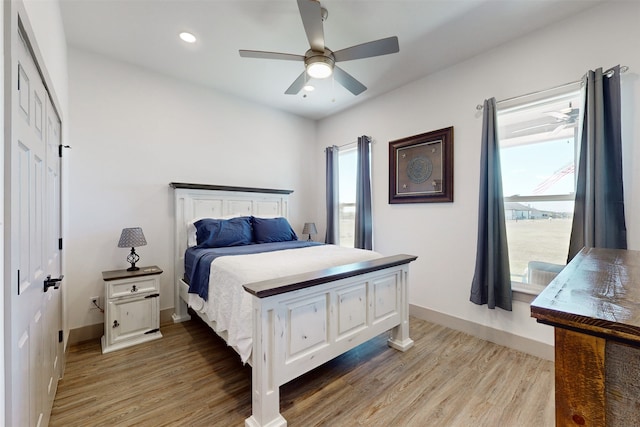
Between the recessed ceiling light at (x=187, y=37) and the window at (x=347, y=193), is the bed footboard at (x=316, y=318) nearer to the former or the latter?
the window at (x=347, y=193)

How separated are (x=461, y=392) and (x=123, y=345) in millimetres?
2950

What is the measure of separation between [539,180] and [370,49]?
1.97 metres

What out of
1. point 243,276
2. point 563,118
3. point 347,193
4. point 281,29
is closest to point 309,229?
point 347,193

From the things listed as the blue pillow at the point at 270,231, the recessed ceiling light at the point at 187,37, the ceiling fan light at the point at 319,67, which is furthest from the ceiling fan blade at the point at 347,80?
the blue pillow at the point at 270,231

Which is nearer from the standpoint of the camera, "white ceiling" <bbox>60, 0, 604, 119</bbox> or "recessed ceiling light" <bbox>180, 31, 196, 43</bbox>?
"white ceiling" <bbox>60, 0, 604, 119</bbox>

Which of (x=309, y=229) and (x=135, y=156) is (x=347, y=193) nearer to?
(x=309, y=229)

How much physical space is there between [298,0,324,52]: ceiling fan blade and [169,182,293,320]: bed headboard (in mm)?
2211

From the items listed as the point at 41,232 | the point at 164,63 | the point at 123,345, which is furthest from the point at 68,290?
the point at 164,63

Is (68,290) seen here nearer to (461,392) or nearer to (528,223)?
(461,392)

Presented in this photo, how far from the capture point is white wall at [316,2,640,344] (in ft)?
6.73

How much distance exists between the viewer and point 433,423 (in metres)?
1.67

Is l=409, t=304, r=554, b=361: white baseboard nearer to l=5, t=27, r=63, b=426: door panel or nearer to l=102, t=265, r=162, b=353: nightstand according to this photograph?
l=102, t=265, r=162, b=353: nightstand

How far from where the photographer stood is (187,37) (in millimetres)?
2584

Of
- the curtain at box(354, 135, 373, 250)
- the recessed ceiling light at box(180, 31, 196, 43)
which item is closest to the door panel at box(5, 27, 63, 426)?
the recessed ceiling light at box(180, 31, 196, 43)
